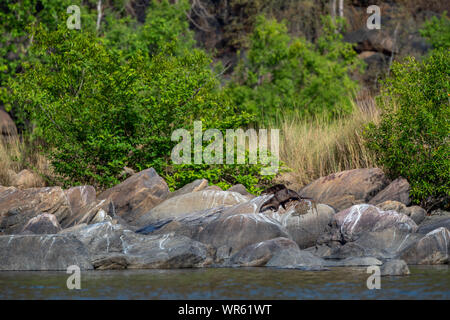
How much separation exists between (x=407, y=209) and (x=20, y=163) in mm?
10186

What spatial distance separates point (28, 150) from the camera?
61.2 ft

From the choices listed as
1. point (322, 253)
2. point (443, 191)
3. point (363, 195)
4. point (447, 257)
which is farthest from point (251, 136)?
point (447, 257)

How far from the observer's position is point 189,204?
1252 centimetres

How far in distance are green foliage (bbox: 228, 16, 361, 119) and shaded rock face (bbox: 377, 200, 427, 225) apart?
28.7 ft

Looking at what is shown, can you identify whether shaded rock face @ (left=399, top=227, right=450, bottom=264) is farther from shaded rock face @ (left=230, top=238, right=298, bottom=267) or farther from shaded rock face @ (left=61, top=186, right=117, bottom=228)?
shaded rock face @ (left=61, top=186, right=117, bottom=228)

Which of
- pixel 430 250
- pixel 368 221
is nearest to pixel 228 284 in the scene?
pixel 430 250

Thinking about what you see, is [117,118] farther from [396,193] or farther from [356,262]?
[356,262]

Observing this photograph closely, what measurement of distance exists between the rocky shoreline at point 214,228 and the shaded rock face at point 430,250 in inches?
0.6

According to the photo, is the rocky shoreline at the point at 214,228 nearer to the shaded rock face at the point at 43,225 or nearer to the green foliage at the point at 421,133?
the shaded rock face at the point at 43,225

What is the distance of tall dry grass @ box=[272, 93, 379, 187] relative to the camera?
49.0 feet

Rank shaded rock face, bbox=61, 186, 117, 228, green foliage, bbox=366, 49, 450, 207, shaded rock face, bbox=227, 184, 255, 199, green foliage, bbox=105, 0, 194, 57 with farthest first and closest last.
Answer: green foliage, bbox=105, 0, 194, 57 < shaded rock face, bbox=227, 184, 255, 199 < green foliage, bbox=366, 49, 450, 207 < shaded rock face, bbox=61, 186, 117, 228

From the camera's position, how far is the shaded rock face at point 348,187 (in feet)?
42.4

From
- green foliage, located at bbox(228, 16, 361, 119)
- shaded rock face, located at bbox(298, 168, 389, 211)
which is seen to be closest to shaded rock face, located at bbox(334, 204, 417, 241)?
shaded rock face, located at bbox(298, 168, 389, 211)

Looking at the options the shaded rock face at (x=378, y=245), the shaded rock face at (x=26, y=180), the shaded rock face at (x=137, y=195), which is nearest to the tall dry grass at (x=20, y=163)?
the shaded rock face at (x=26, y=180)
